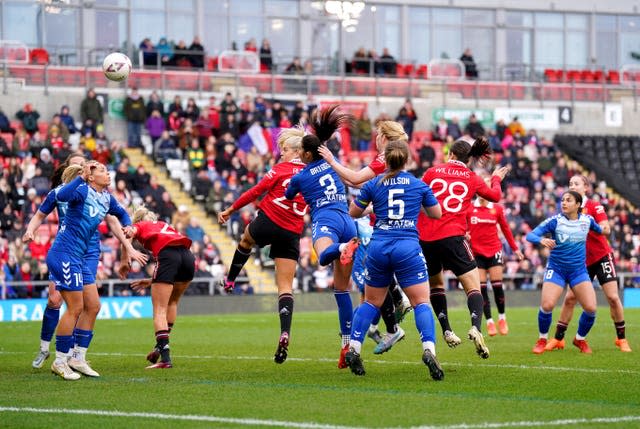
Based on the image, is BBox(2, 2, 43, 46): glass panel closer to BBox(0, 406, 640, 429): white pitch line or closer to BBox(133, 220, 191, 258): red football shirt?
BBox(133, 220, 191, 258): red football shirt

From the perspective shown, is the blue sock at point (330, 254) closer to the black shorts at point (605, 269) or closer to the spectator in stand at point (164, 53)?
the black shorts at point (605, 269)

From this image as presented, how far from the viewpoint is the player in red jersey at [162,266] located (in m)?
13.6

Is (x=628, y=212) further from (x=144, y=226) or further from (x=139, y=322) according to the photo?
(x=144, y=226)

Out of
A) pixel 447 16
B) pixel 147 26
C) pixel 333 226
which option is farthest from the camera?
pixel 447 16

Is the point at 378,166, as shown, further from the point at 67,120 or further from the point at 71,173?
the point at 67,120

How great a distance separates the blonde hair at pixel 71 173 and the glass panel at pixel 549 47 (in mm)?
38703

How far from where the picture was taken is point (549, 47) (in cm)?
5059

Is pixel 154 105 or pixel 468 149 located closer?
pixel 468 149

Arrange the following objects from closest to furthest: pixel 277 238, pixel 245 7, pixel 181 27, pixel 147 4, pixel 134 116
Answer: pixel 277 238 < pixel 134 116 < pixel 147 4 < pixel 181 27 < pixel 245 7

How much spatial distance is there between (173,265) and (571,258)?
5.06 meters

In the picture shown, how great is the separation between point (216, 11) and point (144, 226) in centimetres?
3146

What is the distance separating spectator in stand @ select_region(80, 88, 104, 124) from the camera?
33.6 m

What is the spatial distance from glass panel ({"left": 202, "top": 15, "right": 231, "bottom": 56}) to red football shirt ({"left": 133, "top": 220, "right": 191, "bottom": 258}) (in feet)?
100

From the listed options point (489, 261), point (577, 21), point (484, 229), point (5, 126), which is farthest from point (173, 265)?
point (577, 21)
